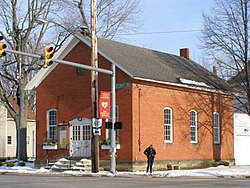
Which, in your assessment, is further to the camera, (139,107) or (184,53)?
(184,53)

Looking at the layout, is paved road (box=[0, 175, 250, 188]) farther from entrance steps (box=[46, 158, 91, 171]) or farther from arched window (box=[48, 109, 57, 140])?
arched window (box=[48, 109, 57, 140])

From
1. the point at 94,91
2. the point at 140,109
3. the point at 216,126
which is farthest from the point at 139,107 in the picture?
the point at 216,126

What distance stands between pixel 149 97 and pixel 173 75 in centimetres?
393

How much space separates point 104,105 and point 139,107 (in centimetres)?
321

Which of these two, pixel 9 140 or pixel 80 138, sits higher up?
pixel 80 138

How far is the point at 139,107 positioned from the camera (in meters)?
30.7

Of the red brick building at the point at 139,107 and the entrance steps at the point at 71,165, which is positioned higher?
the red brick building at the point at 139,107

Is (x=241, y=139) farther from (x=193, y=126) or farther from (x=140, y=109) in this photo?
(x=140, y=109)

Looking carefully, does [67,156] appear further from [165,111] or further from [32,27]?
[32,27]

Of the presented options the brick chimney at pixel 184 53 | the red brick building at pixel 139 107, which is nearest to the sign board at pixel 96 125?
the red brick building at pixel 139 107

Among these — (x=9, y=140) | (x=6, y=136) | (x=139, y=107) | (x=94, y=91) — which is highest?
(x=94, y=91)

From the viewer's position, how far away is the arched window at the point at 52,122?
34719mm

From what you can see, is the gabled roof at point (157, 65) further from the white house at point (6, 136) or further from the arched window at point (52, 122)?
the white house at point (6, 136)

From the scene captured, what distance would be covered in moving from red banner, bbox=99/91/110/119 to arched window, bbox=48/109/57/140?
7412mm
